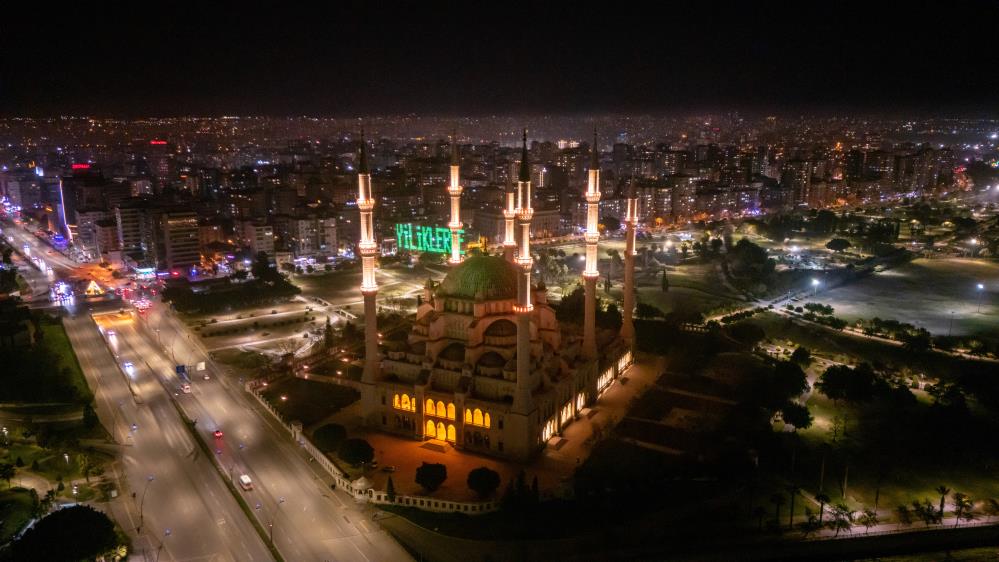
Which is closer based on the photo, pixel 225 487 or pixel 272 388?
pixel 225 487

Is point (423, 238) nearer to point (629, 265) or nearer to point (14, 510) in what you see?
point (629, 265)

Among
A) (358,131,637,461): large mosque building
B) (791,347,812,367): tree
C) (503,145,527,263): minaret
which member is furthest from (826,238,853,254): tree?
(503,145,527,263): minaret

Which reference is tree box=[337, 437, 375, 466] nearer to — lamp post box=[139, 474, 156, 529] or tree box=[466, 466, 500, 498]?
tree box=[466, 466, 500, 498]

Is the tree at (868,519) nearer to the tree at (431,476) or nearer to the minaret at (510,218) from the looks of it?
the tree at (431,476)

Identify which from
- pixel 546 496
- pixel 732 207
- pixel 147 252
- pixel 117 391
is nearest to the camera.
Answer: pixel 546 496

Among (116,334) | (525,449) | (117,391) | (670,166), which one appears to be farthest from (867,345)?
(670,166)

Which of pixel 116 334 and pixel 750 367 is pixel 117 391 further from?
pixel 750 367
